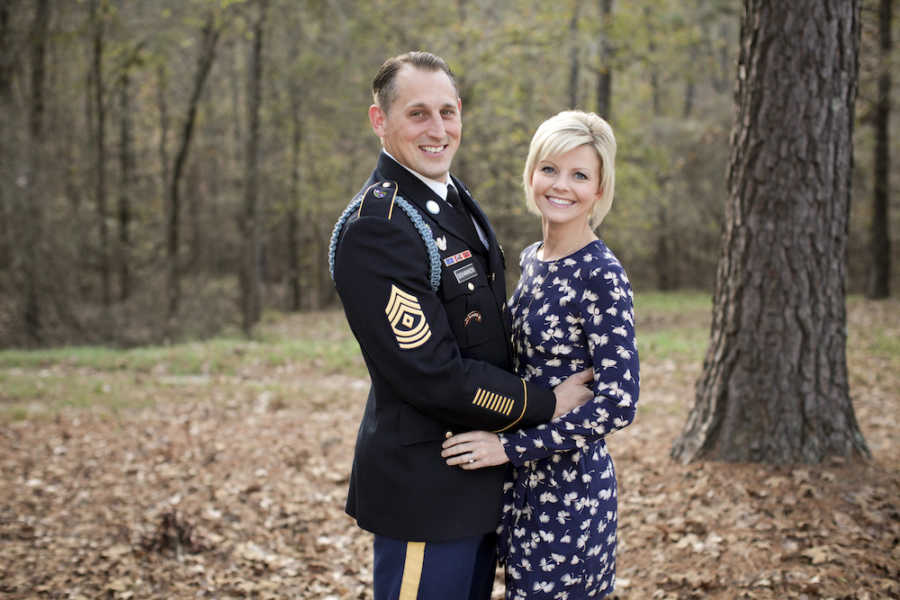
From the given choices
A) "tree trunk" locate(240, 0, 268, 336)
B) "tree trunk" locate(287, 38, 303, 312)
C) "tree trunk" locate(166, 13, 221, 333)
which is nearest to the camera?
"tree trunk" locate(240, 0, 268, 336)

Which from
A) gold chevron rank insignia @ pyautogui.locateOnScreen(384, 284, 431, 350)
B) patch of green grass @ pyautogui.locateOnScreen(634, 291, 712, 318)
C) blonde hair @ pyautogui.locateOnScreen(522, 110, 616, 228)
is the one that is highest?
blonde hair @ pyautogui.locateOnScreen(522, 110, 616, 228)

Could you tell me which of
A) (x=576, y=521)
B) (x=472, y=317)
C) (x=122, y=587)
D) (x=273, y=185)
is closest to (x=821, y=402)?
(x=576, y=521)

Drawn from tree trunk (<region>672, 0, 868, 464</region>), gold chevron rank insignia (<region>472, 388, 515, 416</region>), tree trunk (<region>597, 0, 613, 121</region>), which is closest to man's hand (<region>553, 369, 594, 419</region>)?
gold chevron rank insignia (<region>472, 388, 515, 416</region>)

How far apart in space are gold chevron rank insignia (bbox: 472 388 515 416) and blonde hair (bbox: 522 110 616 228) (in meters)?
0.85

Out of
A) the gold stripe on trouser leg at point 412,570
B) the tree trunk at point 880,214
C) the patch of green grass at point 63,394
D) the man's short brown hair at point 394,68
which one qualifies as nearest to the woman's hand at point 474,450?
the gold stripe on trouser leg at point 412,570

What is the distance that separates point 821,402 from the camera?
169 inches

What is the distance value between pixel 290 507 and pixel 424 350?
11.9 ft

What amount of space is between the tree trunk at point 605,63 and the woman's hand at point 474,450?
13169mm

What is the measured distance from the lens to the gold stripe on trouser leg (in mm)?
2289

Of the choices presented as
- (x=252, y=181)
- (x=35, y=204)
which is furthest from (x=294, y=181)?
(x=35, y=204)

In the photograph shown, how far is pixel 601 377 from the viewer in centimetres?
227

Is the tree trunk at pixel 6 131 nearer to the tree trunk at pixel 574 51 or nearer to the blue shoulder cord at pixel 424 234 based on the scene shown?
the tree trunk at pixel 574 51

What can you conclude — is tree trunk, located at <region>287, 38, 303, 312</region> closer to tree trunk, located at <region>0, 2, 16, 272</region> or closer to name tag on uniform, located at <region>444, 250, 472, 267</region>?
tree trunk, located at <region>0, 2, 16, 272</region>

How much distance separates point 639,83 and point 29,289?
24384 millimetres
